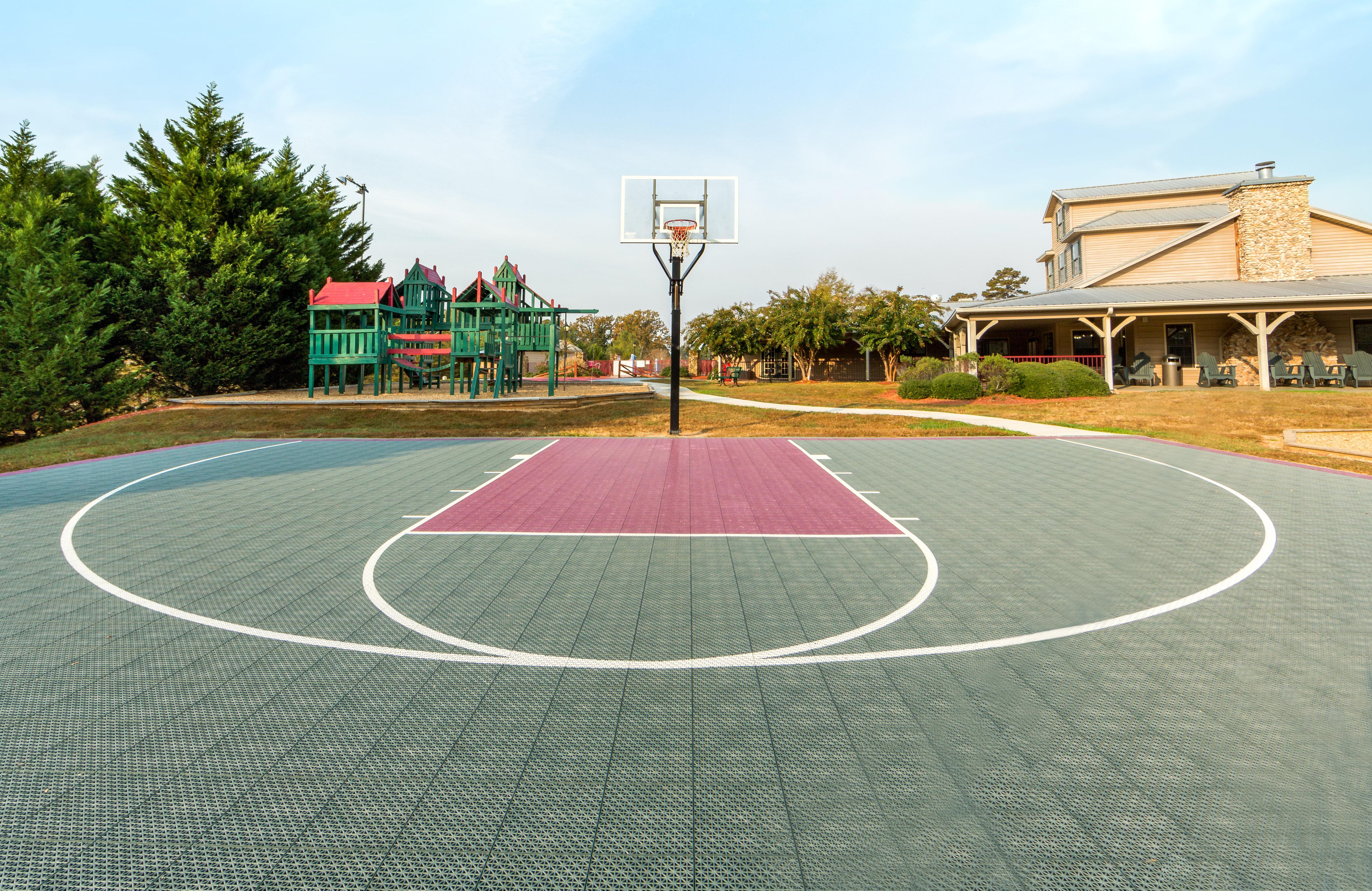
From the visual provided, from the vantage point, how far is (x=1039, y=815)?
2.54 metres

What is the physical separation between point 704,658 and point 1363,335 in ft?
98.8

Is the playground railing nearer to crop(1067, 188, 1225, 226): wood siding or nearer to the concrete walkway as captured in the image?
the concrete walkway

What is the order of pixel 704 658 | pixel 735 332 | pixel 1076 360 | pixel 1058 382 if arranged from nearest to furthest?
1. pixel 704 658
2. pixel 1058 382
3. pixel 1076 360
4. pixel 735 332

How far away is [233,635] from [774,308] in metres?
36.9

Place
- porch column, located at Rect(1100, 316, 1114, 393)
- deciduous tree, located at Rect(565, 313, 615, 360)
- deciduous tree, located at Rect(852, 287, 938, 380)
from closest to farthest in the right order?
porch column, located at Rect(1100, 316, 1114, 393) < deciduous tree, located at Rect(852, 287, 938, 380) < deciduous tree, located at Rect(565, 313, 615, 360)

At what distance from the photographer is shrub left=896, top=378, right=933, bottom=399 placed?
73.3ft

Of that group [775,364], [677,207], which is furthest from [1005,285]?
[677,207]

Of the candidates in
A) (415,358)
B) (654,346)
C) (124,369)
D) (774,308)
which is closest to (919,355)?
(774,308)

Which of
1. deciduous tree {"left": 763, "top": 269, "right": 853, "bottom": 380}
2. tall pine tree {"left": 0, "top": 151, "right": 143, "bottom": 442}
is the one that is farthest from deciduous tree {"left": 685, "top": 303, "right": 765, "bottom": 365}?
tall pine tree {"left": 0, "top": 151, "right": 143, "bottom": 442}

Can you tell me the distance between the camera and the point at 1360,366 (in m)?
20.5

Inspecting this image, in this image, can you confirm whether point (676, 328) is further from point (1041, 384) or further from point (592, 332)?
Answer: point (592, 332)

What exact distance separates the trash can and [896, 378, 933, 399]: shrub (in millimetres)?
8950

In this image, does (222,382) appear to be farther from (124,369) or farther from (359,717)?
(359,717)

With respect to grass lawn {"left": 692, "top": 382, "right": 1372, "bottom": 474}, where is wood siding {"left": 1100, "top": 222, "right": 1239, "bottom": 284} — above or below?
above
